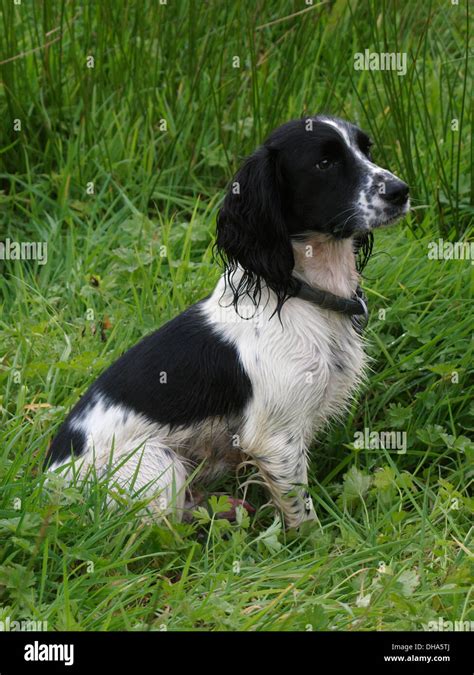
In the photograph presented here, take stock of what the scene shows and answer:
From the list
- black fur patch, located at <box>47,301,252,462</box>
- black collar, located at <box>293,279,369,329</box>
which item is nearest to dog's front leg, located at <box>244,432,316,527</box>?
black fur patch, located at <box>47,301,252,462</box>

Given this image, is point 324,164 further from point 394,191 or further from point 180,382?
point 180,382

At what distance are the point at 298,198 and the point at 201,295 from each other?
3.77 ft

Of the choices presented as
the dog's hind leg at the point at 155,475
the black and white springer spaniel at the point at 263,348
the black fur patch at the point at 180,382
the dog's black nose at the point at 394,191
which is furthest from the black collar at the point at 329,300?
the dog's hind leg at the point at 155,475

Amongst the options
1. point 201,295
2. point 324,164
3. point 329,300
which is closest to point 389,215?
point 324,164

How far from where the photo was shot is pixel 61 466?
329 centimetres

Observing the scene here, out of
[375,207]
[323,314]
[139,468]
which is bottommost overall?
[139,468]

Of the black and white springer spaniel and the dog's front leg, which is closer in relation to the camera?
the black and white springer spaniel

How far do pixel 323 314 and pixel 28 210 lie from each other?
7.74 ft

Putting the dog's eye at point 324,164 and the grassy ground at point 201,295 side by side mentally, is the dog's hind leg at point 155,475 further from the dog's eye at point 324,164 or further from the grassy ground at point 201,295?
the dog's eye at point 324,164

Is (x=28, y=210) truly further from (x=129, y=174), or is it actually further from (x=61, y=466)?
(x=61, y=466)

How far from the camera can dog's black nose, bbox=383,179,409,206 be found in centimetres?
324

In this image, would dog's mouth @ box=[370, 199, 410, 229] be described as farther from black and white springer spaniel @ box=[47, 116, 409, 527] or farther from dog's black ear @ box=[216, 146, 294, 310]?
dog's black ear @ box=[216, 146, 294, 310]

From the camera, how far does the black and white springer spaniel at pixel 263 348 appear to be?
3.34m
